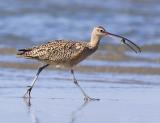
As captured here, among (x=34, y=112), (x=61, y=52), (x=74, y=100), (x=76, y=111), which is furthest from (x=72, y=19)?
(x=34, y=112)

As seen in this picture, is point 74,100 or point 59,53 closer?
point 74,100

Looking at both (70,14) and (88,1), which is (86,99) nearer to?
(70,14)

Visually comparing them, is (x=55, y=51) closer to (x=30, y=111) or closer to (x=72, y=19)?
(x=30, y=111)

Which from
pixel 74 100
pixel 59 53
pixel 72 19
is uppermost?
pixel 59 53

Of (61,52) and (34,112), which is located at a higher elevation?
(61,52)

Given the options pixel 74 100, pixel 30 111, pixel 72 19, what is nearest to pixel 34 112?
pixel 30 111

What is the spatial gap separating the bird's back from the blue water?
200 inches

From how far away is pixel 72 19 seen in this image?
2077 cm

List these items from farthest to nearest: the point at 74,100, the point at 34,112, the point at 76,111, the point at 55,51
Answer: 1. the point at 55,51
2. the point at 74,100
3. the point at 76,111
4. the point at 34,112

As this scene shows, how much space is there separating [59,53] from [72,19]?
365 inches

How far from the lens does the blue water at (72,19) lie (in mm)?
17891

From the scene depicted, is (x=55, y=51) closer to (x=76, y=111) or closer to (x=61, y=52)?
(x=61, y=52)

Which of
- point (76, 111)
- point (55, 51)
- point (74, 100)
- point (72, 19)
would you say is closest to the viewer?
point (76, 111)

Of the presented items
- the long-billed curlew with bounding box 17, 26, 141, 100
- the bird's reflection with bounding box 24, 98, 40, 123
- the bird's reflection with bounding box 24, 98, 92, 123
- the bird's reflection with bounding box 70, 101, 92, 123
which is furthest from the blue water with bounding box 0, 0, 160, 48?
the bird's reflection with bounding box 70, 101, 92, 123
